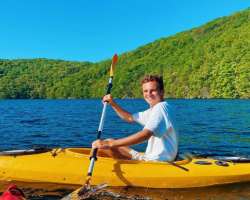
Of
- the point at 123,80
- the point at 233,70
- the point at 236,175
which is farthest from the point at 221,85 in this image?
the point at 236,175

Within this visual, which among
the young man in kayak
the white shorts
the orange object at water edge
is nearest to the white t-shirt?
the young man in kayak

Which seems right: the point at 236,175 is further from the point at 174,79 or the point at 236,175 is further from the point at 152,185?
the point at 174,79

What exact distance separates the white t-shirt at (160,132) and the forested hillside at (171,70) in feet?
294

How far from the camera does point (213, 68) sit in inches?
4437

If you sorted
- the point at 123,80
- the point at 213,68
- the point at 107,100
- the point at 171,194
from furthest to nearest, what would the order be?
the point at 123,80 → the point at 213,68 → the point at 107,100 → the point at 171,194

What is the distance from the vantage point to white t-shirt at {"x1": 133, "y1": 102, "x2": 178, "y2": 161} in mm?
7133

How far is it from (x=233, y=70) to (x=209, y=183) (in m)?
101

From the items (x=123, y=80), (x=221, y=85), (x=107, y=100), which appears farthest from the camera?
(x=123, y=80)

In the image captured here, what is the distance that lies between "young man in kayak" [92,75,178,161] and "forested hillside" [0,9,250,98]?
3524 inches

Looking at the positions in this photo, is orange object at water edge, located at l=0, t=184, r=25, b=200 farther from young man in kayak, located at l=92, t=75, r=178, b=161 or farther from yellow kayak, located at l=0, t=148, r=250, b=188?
yellow kayak, located at l=0, t=148, r=250, b=188

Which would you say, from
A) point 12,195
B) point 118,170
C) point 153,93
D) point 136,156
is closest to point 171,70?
point 136,156

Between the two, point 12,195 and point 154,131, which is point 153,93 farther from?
point 12,195

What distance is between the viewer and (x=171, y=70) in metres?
129

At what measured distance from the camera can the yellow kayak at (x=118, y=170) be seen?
8000 millimetres
